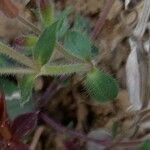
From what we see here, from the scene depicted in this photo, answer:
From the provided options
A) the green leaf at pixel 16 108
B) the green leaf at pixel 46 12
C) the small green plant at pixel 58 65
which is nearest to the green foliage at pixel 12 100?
the green leaf at pixel 16 108

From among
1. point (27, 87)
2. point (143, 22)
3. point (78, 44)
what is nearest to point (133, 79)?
point (143, 22)

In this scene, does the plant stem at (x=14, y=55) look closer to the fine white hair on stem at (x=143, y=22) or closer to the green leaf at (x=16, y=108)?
the green leaf at (x=16, y=108)

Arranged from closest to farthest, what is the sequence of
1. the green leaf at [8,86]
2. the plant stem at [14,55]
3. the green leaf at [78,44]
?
1. the plant stem at [14,55]
2. the green leaf at [78,44]
3. the green leaf at [8,86]

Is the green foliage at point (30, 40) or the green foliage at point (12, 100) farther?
the green foliage at point (12, 100)

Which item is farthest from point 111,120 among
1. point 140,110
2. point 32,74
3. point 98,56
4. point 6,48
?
point 6,48

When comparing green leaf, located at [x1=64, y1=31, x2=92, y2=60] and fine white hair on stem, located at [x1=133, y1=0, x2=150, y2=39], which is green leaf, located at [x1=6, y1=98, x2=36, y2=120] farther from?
fine white hair on stem, located at [x1=133, y1=0, x2=150, y2=39]

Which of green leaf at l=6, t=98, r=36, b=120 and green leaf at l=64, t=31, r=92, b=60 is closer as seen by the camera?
green leaf at l=64, t=31, r=92, b=60

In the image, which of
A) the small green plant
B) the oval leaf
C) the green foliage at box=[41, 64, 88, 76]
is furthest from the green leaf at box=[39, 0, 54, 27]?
the oval leaf
